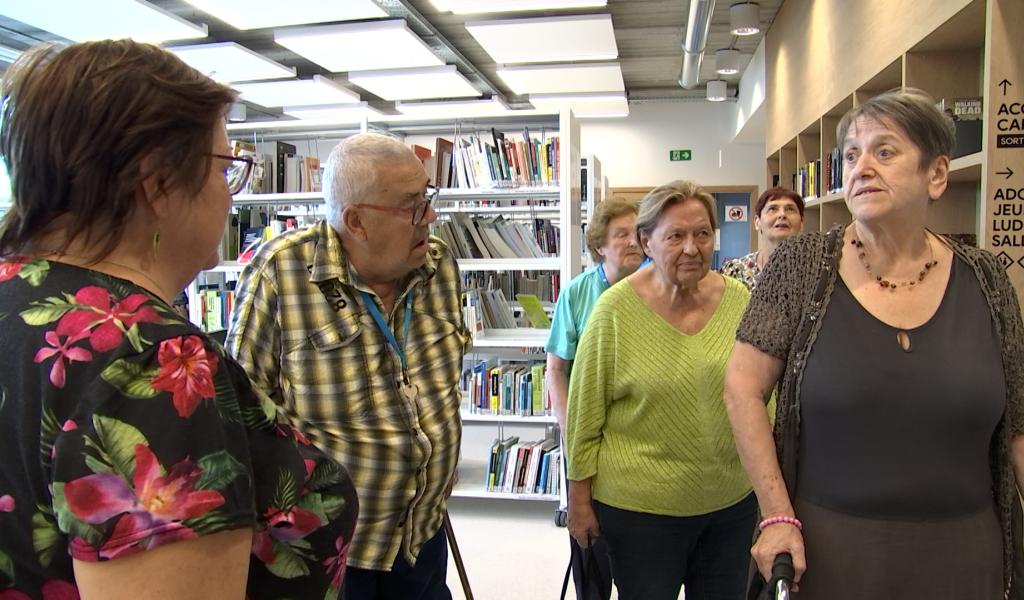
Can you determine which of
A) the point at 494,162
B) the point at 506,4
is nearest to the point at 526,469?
the point at 494,162

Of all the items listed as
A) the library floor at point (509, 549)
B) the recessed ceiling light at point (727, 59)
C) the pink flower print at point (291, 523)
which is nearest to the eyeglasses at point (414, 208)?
the pink flower print at point (291, 523)

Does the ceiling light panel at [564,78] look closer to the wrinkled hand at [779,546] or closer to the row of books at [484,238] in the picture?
the row of books at [484,238]

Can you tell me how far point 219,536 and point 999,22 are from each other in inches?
96.0

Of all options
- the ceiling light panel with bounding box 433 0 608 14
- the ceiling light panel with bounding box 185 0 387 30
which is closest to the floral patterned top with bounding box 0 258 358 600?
the ceiling light panel with bounding box 433 0 608 14

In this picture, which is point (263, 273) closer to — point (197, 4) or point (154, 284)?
point (154, 284)

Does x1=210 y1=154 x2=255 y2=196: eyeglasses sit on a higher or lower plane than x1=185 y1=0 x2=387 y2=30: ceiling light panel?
lower

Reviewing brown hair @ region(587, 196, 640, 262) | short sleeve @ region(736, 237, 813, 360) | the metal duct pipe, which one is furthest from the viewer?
the metal duct pipe

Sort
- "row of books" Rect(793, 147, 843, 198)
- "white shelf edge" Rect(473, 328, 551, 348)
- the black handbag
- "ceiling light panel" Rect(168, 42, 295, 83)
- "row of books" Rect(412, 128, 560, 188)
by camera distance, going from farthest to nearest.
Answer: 1. "ceiling light panel" Rect(168, 42, 295, 83)
2. "row of books" Rect(793, 147, 843, 198)
3. "row of books" Rect(412, 128, 560, 188)
4. "white shelf edge" Rect(473, 328, 551, 348)
5. the black handbag

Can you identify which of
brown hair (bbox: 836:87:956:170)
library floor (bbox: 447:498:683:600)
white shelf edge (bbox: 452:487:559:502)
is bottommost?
library floor (bbox: 447:498:683:600)

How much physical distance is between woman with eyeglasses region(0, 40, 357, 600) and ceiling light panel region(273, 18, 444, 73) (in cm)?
560

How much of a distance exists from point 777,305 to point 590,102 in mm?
8251

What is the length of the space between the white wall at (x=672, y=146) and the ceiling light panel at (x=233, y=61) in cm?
479

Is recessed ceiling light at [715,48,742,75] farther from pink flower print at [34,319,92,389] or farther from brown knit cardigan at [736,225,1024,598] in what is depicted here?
pink flower print at [34,319,92,389]

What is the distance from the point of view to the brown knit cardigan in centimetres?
127
